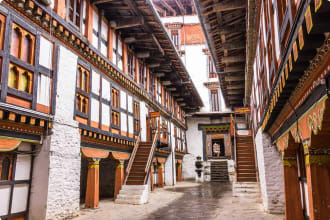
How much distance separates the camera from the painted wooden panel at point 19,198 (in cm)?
711

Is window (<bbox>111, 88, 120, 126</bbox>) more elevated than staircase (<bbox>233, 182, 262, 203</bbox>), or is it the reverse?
window (<bbox>111, 88, 120, 126</bbox>)

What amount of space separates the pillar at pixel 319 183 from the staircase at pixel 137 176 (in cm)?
787

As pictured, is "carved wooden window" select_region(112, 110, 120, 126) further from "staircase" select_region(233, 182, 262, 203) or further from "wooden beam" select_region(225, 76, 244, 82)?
"wooden beam" select_region(225, 76, 244, 82)

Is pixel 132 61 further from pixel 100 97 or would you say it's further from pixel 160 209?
pixel 160 209

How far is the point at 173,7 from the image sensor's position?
30.0 m

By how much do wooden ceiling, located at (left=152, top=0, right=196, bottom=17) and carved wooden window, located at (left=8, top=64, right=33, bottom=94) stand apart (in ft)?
77.7

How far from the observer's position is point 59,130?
8266 mm

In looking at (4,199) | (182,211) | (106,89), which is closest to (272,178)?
(182,211)

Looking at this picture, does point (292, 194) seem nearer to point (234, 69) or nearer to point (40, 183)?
point (40, 183)

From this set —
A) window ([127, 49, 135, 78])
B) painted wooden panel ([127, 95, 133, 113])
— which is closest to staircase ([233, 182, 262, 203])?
painted wooden panel ([127, 95, 133, 113])

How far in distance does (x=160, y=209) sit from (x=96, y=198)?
237cm

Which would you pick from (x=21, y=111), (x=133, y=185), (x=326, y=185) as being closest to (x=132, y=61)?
(x=133, y=185)

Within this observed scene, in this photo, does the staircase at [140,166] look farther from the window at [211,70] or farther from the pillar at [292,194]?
the window at [211,70]

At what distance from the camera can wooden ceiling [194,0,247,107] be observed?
9758 millimetres
